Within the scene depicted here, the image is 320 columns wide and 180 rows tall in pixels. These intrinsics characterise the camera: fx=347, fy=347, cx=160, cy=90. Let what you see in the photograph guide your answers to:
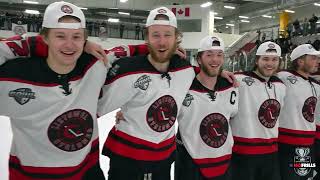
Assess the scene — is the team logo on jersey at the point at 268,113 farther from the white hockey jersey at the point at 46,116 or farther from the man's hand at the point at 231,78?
the white hockey jersey at the point at 46,116

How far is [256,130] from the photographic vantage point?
9.21 ft

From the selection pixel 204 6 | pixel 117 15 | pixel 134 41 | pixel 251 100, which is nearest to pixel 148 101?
pixel 251 100

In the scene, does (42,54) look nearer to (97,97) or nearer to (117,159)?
(97,97)

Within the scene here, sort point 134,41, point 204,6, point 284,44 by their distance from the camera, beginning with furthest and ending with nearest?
1. point 134,41
2. point 204,6
3. point 284,44

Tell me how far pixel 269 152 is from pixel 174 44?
4.10 feet

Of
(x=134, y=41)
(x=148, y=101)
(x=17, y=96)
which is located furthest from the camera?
(x=134, y=41)

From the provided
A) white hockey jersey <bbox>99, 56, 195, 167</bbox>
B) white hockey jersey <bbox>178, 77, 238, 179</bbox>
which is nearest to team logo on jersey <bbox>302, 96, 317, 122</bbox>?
white hockey jersey <bbox>178, 77, 238, 179</bbox>

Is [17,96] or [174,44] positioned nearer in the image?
[17,96]

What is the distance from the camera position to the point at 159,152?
2.29 metres

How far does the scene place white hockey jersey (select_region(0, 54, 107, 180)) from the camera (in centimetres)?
187

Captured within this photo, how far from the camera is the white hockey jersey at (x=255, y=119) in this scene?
9.18 feet

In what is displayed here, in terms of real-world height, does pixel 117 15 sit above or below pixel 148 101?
above

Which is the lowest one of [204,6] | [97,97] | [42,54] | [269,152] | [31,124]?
[269,152]

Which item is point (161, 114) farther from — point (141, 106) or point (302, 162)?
point (302, 162)
